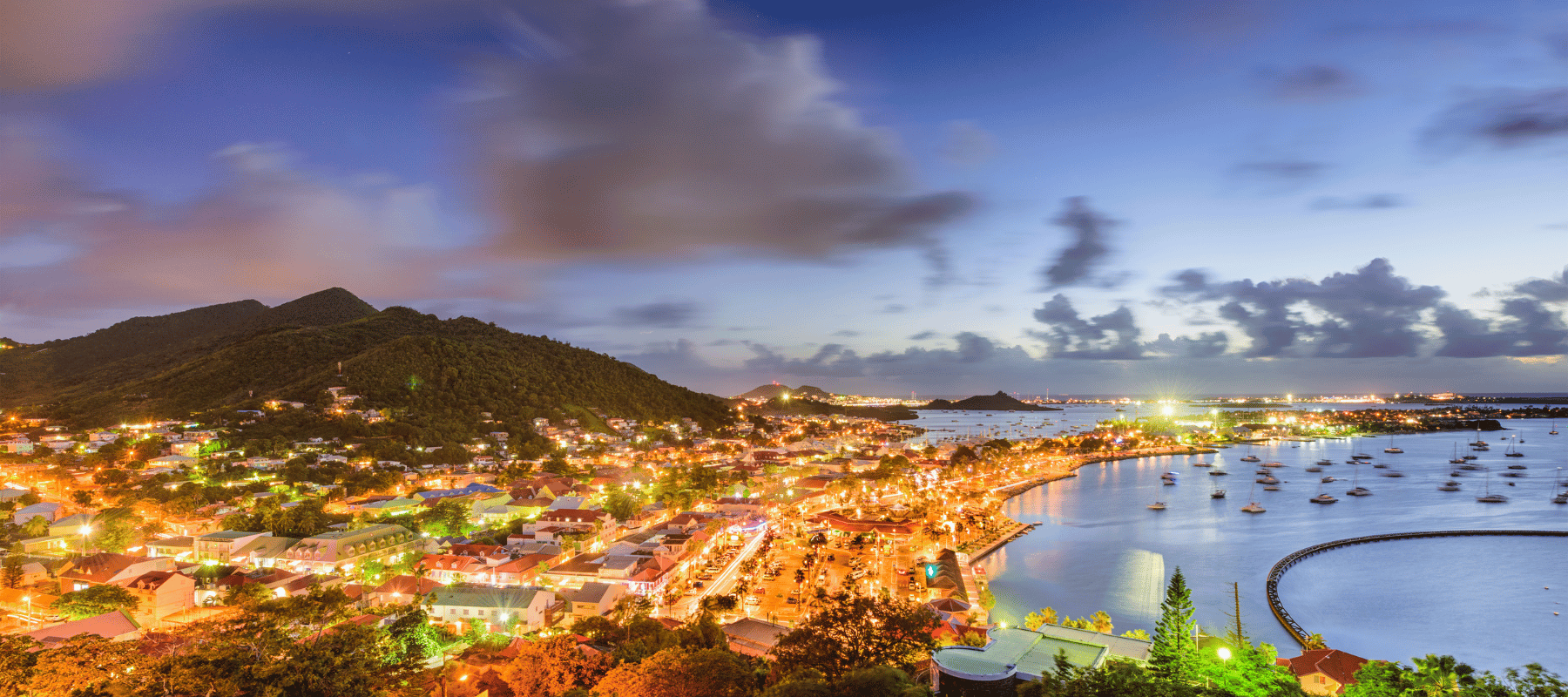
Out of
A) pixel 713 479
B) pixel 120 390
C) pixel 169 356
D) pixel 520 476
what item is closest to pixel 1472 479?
pixel 713 479

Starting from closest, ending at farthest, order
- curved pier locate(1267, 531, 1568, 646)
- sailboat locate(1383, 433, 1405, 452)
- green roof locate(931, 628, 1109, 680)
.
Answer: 1. green roof locate(931, 628, 1109, 680)
2. curved pier locate(1267, 531, 1568, 646)
3. sailboat locate(1383, 433, 1405, 452)

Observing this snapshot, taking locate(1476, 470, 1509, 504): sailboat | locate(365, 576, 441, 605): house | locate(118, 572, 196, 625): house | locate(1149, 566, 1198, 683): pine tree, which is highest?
locate(1149, 566, 1198, 683): pine tree

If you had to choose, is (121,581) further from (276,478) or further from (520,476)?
(520,476)

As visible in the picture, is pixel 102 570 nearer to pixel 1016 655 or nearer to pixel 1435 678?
pixel 1016 655

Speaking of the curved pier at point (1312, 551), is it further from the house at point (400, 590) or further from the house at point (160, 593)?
the house at point (160, 593)

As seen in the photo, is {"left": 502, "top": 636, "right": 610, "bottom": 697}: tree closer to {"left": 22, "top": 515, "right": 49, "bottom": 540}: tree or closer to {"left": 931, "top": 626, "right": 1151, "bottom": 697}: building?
{"left": 931, "top": 626, "right": 1151, "bottom": 697}: building

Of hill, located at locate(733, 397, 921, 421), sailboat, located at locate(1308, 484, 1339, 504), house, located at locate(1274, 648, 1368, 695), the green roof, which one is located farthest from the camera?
hill, located at locate(733, 397, 921, 421)

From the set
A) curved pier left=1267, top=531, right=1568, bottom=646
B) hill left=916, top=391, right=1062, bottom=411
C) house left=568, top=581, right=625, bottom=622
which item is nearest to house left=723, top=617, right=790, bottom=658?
house left=568, top=581, right=625, bottom=622

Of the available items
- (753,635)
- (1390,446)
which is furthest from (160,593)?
(1390,446)
